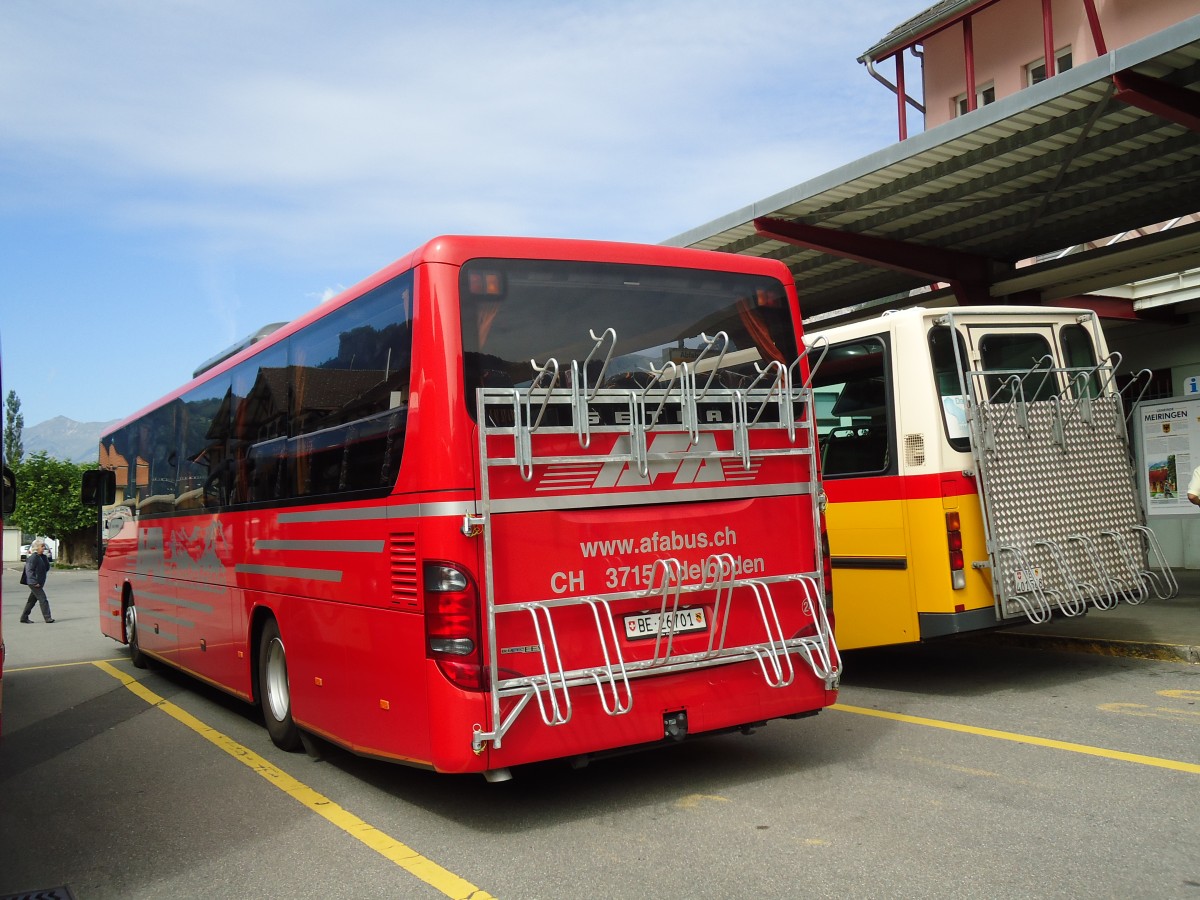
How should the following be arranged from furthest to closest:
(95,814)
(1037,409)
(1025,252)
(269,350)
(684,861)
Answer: (1025,252) → (1037,409) → (269,350) → (95,814) → (684,861)

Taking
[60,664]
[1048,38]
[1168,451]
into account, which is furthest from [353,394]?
[1048,38]

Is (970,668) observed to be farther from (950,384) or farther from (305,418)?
(305,418)

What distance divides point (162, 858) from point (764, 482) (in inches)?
141

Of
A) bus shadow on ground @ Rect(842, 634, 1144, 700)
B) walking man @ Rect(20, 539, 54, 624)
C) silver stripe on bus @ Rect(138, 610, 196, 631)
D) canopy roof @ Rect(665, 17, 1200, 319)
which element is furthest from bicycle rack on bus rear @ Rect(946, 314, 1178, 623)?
walking man @ Rect(20, 539, 54, 624)

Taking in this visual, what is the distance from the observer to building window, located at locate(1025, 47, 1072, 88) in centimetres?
2197

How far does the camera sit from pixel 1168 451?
14.4m

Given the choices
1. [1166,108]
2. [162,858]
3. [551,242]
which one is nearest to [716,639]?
[551,242]

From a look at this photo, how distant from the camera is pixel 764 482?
6.32 metres

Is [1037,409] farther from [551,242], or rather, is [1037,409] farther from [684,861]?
[684,861]

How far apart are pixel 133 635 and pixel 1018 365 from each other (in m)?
9.64

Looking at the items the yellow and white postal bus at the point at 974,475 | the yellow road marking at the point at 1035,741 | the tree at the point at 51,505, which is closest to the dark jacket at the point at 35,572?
the yellow and white postal bus at the point at 974,475

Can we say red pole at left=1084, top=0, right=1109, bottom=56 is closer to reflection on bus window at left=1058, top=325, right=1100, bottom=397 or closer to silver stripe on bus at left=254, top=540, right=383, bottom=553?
reflection on bus window at left=1058, top=325, right=1100, bottom=397

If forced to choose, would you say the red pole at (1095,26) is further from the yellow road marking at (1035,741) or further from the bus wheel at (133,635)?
the bus wheel at (133,635)

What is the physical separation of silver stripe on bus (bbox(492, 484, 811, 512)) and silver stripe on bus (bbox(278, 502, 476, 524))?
20 centimetres
